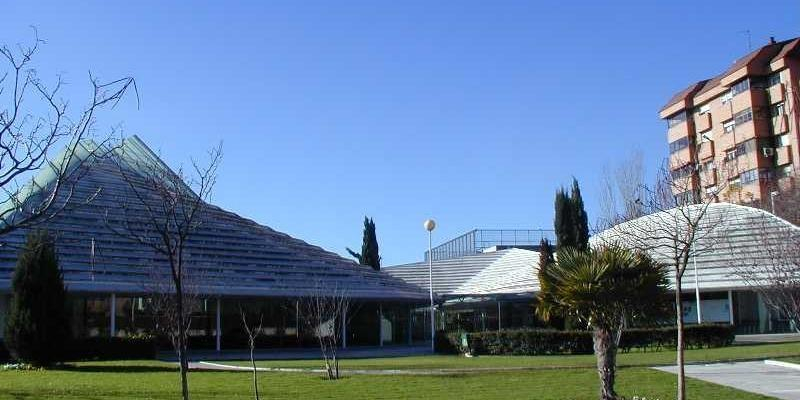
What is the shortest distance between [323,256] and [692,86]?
43886 mm

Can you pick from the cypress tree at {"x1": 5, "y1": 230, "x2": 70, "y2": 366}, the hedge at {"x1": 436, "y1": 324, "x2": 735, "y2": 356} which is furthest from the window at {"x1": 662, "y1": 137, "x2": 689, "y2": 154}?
the cypress tree at {"x1": 5, "y1": 230, "x2": 70, "y2": 366}

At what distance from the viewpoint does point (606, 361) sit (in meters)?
15.4

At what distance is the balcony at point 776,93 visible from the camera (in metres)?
63.5

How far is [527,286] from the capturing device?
53.1 metres

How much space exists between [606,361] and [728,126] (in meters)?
59.8

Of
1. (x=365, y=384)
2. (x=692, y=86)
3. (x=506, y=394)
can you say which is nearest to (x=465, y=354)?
(x=365, y=384)

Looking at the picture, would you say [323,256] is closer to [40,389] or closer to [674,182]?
[40,389]

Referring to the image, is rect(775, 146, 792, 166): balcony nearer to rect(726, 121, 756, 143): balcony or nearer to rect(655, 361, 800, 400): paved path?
rect(726, 121, 756, 143): balcony

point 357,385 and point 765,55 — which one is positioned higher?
point 765,55

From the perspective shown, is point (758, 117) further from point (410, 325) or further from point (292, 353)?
point (292, 353)

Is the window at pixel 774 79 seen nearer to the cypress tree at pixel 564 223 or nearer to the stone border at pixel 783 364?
the cypress tree at pixel 564 223

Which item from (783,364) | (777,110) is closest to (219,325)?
(783,364)

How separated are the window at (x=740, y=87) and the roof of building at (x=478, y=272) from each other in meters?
22.1

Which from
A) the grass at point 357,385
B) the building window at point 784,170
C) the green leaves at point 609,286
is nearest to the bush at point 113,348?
the grass at point 357,385
